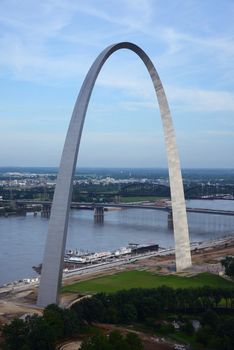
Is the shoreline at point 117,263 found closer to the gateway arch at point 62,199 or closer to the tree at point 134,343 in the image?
the gateway arch at point 62,199

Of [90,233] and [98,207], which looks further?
[98,207]

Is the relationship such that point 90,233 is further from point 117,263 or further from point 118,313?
point 118,313

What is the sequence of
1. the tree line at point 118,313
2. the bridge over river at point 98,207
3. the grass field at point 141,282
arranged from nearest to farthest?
1. the tree line at point 118,313
2. the grass field at point 141,282
3. the bridge over river at point 98,207

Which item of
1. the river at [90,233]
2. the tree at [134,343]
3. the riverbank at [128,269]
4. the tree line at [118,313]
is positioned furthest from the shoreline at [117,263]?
the tree at [134,343]

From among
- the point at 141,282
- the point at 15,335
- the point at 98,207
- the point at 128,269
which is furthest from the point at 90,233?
the point at 15,335

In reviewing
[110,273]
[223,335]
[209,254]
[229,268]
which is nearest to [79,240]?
[209,254]

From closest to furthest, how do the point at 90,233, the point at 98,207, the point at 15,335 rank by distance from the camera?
Result: the point at 15,335 → the point at 90,233 → the point at 98,207

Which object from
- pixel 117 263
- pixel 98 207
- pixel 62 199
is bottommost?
pixel 117 263

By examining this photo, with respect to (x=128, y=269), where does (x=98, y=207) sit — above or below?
above
